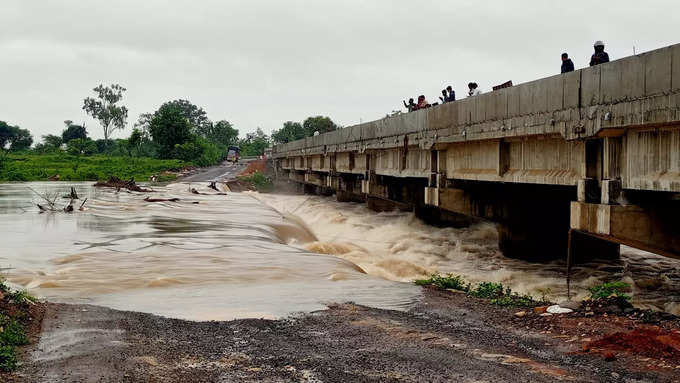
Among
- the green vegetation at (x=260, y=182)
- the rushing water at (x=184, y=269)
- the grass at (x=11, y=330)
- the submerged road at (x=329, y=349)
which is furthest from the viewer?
the green vegetation at (x=260, y=182)

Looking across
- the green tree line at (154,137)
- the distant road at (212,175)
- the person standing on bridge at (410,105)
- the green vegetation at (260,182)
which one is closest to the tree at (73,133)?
the green tree line at (154,137)

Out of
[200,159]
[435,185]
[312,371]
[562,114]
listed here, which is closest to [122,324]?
[312,371]

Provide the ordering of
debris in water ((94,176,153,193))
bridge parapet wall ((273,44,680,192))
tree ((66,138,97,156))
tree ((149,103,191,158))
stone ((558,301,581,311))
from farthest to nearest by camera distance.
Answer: tree ((66,138,97,156)) → tree ((149,103,191,158)) → debris in water ((94,176,153,193)) → stone ((558,301,581,311)) → bridge parapet wall ((273,44,680,192))

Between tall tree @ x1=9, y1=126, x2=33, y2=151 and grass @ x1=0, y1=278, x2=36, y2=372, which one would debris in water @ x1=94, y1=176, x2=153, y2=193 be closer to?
grass @ x1=0, y1=278, x2=36, y2=372

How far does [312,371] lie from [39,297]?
687 centimetres

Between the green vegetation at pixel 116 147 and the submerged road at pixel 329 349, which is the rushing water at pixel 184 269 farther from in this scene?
the green vegetation at pixel 116 147

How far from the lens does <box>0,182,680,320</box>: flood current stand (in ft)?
38.5

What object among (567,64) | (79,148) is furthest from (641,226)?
(79,148)

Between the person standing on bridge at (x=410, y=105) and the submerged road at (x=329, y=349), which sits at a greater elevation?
Result: the person standing on bridge at (x=410, y=105)

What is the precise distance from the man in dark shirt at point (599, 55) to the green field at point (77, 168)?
6612 cm

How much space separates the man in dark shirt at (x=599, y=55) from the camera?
40.4 ft

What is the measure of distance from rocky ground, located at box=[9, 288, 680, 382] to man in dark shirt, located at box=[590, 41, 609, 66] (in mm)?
5471

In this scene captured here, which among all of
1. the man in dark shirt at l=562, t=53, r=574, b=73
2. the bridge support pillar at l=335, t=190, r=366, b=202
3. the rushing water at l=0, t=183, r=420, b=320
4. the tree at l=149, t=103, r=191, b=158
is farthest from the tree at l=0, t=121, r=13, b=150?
the man in dark shirt at l=562, t=53, r=574, b=73

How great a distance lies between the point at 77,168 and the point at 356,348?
83271mm
